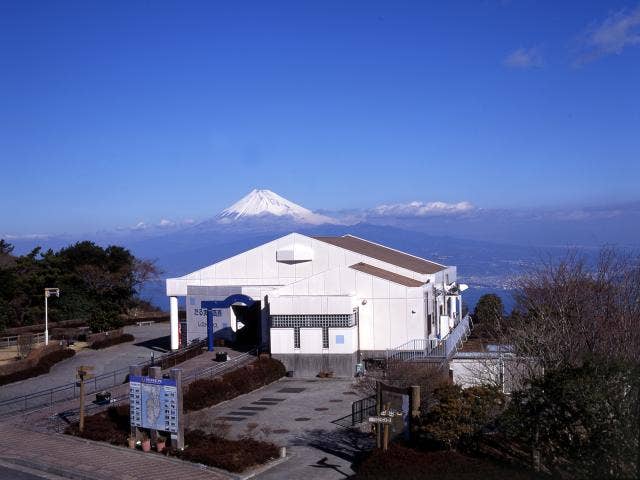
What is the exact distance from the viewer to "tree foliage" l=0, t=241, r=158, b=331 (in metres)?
53.7

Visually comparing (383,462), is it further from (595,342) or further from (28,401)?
(28,401)

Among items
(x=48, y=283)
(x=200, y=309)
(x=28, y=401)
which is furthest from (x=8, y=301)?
(x=28, y=401)

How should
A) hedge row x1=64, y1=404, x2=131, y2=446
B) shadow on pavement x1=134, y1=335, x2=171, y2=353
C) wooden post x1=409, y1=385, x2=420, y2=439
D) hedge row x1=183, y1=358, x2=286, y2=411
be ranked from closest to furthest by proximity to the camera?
wooden post x1=409, y1=385, x2=420, y2=439 < hedge row x1=64, y1=404, x2=131, y2=446 < hedge row x1=183, y1=358, x2=286, y2=411 < shadow on pavement x1=134, y1=335, x2=171, y2=353

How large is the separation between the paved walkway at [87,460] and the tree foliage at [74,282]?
87.1 ft

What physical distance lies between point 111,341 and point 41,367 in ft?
33.5

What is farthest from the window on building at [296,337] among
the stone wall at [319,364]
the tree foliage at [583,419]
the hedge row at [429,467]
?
the tree foliage at [583,419]

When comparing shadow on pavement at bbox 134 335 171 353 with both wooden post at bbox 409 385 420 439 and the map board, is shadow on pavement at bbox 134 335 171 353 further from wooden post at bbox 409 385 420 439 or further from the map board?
wooden post at bbox 409 385 420 439

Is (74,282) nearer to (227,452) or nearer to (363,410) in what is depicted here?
(363,410)

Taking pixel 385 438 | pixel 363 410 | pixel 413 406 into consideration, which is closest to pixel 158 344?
pixel 363 410

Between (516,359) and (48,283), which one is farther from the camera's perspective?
(48,283)

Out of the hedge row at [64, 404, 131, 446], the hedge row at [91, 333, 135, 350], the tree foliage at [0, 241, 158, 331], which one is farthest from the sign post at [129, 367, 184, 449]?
the tree foliage at [0, 241, 158, 331]

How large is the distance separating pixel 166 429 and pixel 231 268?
22079 mm

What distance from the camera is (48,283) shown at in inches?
2320

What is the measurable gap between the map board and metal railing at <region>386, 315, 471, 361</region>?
11993mm
